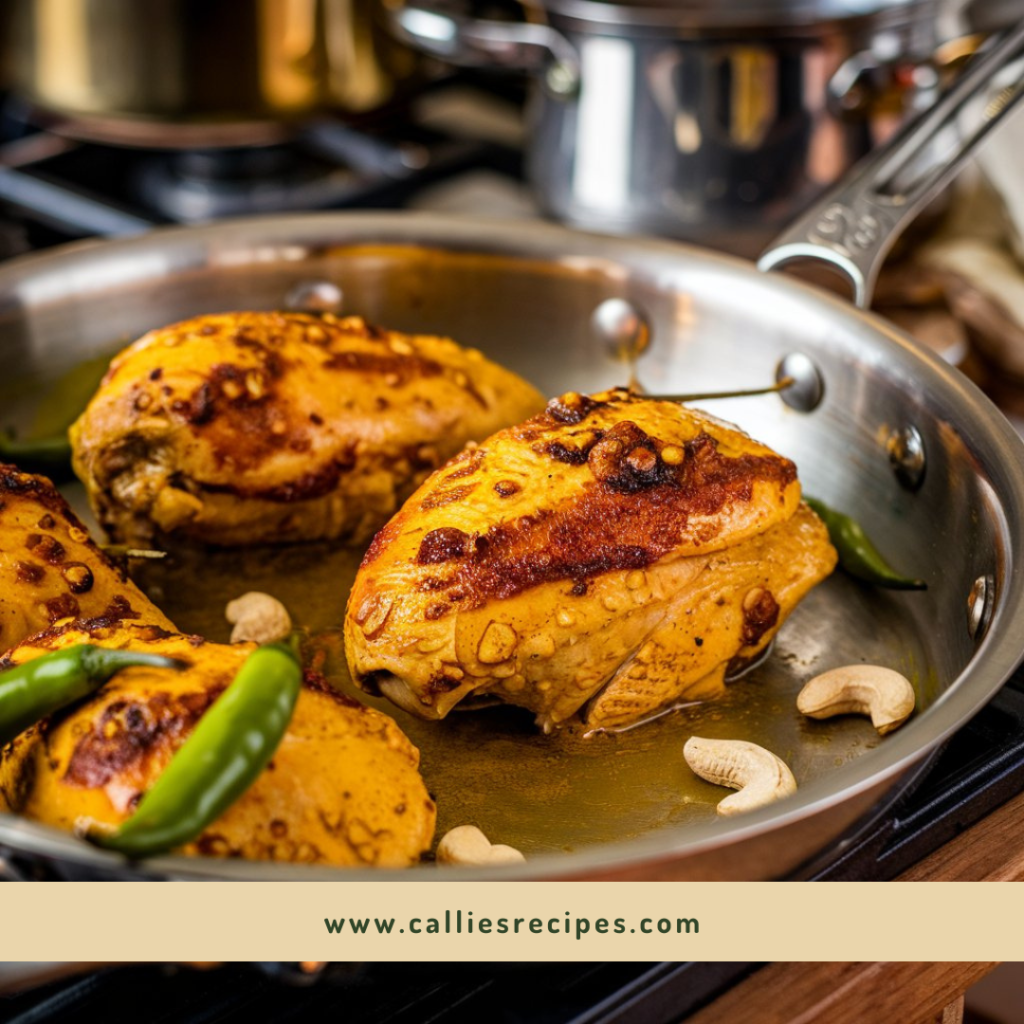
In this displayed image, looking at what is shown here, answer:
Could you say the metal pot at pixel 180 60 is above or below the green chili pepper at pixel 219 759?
above

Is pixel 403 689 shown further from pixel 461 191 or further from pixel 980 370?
pixel 461 191

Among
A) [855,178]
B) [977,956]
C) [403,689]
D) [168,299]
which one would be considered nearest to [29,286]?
[168,299]

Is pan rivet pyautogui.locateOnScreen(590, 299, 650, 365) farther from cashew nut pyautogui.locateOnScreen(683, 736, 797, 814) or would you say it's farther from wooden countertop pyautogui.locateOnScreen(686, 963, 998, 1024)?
wooden countertop pyautogui.locateOnScreen(686, 963, 998, 1024)

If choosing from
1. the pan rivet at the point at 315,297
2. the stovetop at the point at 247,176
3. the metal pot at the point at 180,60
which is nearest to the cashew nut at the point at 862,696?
the pan rivet at the point at 315,297

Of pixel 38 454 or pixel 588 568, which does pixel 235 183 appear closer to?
pixel 38 454

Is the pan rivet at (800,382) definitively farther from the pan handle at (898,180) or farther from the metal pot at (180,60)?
the metal pot at (180,60)

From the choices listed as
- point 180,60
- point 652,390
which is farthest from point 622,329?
point 180,60
